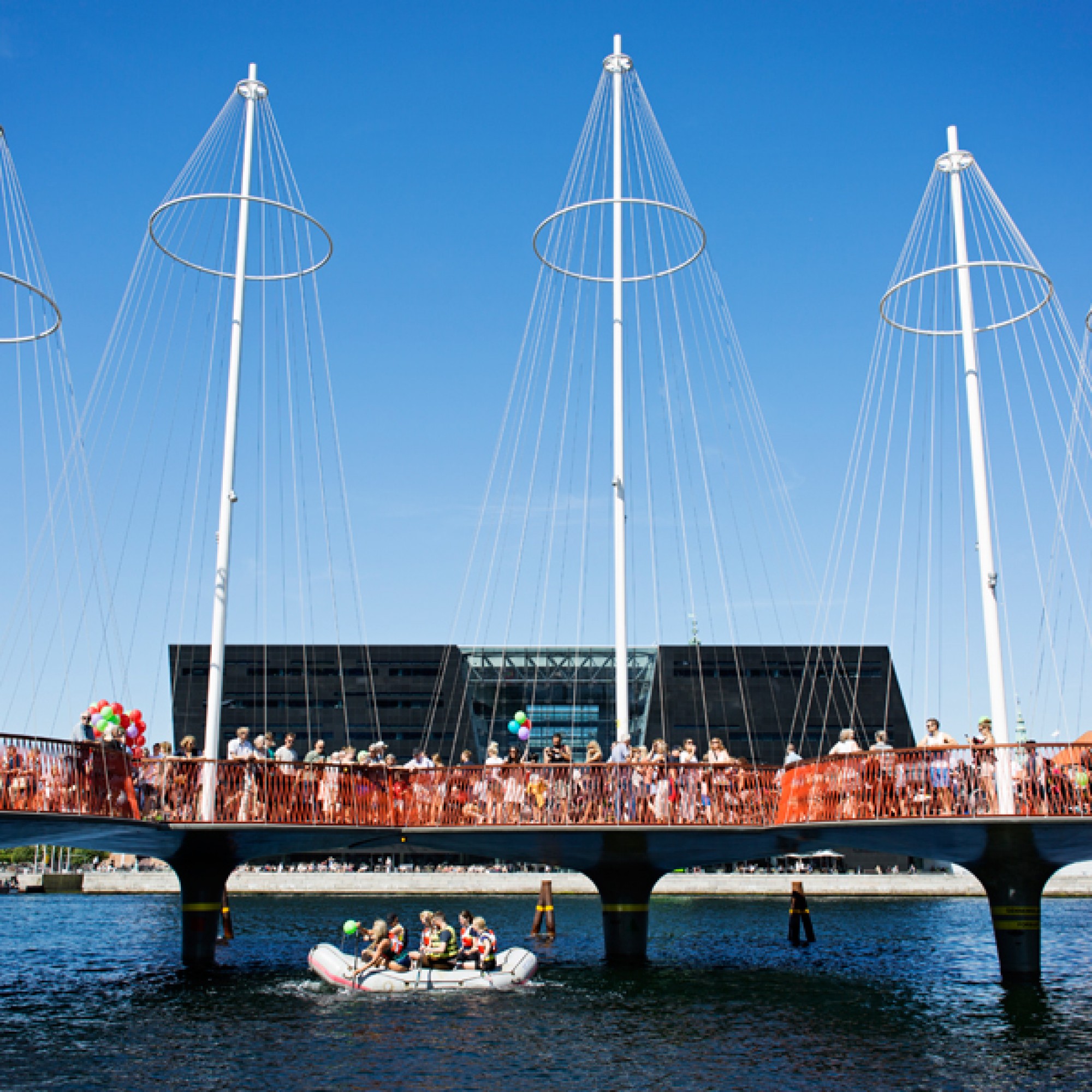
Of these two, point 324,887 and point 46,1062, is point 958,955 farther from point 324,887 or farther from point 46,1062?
point 324,887

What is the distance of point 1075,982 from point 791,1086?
15634 mm

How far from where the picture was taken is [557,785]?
26156 millimetres

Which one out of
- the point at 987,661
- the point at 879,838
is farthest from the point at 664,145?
the point at 879,838

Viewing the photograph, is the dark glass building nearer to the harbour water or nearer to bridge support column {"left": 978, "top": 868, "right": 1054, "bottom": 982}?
the harbour water

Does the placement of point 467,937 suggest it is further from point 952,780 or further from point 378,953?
point 952,780

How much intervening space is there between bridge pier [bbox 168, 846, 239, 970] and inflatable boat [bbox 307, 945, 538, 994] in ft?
15.6

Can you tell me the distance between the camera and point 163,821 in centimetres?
2548

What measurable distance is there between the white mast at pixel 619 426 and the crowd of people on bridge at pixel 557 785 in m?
1.76

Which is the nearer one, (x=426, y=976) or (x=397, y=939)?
(x=426, y=976)

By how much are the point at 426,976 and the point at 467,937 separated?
1903 millimetres

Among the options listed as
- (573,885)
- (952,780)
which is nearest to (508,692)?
(573,885)

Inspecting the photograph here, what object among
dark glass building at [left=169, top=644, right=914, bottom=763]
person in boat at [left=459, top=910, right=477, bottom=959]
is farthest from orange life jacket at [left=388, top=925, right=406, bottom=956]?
dark glass building at [left=169, top=644, right=914, bottom=763]

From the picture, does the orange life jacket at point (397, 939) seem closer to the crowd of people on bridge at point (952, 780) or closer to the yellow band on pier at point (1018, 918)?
the crowd of people on bridge at point (952, 780)

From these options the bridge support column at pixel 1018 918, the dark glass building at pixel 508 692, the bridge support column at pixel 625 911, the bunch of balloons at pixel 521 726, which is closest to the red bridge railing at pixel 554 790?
the bunch of balloons at pixel 521 726
